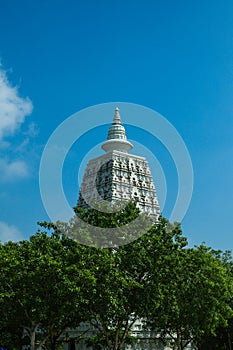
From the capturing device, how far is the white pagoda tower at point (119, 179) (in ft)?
208

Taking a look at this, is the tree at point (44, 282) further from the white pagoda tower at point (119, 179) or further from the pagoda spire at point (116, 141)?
the pagoda spire at point (116, 141)

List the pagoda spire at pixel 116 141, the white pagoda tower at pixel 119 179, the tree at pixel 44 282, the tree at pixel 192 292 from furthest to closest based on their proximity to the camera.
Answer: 1. the pagoda spire at pixel 116 141
2. the white pagoda tower at pixel 119 179
3. the tree at pixel 192 292
4. the tree at pixel 44 282

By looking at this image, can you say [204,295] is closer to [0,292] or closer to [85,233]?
[85,233]

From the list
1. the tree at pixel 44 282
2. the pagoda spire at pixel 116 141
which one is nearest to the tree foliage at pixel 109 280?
the tree at pixel 44 282

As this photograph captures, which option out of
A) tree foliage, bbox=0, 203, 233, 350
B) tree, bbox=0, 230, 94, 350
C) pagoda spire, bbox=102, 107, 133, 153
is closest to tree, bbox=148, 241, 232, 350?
tree foliage, bbox=0, 203, 233, 350

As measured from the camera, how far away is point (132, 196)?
6388cm

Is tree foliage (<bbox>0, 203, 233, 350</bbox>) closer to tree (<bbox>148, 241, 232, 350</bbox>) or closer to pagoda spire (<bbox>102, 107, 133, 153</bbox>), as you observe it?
tree (<bbox>148, 241, 232, 350</bbox>)

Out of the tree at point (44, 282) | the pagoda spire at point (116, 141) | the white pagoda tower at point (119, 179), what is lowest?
the tree at point (44, 282)

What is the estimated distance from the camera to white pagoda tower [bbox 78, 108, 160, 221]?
208ft

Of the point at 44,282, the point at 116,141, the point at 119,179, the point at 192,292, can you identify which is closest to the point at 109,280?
the point at 44,282

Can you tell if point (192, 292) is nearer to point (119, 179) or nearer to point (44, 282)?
point (44, 282)

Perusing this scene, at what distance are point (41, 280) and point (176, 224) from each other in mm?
11273

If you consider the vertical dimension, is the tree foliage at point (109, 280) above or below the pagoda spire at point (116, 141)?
below

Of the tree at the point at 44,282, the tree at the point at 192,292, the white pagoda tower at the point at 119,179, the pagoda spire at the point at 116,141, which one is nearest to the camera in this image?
the tree at the point at 44,282
